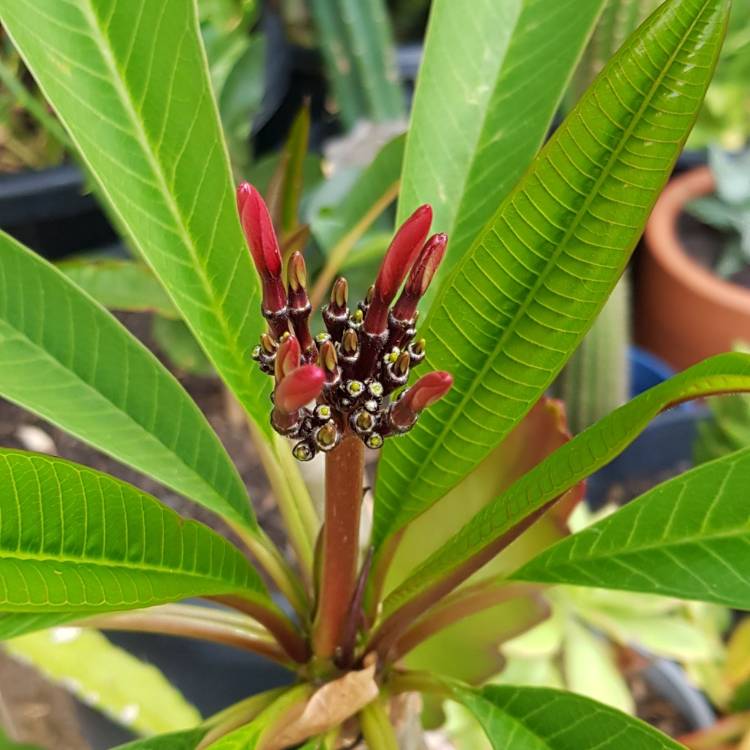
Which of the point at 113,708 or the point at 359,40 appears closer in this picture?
the point at 113,708

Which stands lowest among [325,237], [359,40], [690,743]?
[690,743]

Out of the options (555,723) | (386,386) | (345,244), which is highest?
(345,244)

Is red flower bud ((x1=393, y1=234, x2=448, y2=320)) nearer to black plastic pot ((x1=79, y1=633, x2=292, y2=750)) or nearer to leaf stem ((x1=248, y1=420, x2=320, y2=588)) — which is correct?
leaf stem ((x1=248, y1=420, x2=320, y2=588))

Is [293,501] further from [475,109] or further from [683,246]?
[683,246]

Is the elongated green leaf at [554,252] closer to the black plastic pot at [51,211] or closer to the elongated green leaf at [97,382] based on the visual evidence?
the elongated green leaf at [97,382]

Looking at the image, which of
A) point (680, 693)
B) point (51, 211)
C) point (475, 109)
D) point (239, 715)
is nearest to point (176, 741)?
point (239, 715)

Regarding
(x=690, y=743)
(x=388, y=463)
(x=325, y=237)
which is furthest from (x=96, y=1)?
(x=690, y=743)

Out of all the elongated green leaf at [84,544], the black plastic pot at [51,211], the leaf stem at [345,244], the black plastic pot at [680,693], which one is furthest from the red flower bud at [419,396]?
the black plastic pot at [51,211]

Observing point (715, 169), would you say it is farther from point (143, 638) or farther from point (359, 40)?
point (143, 638)
